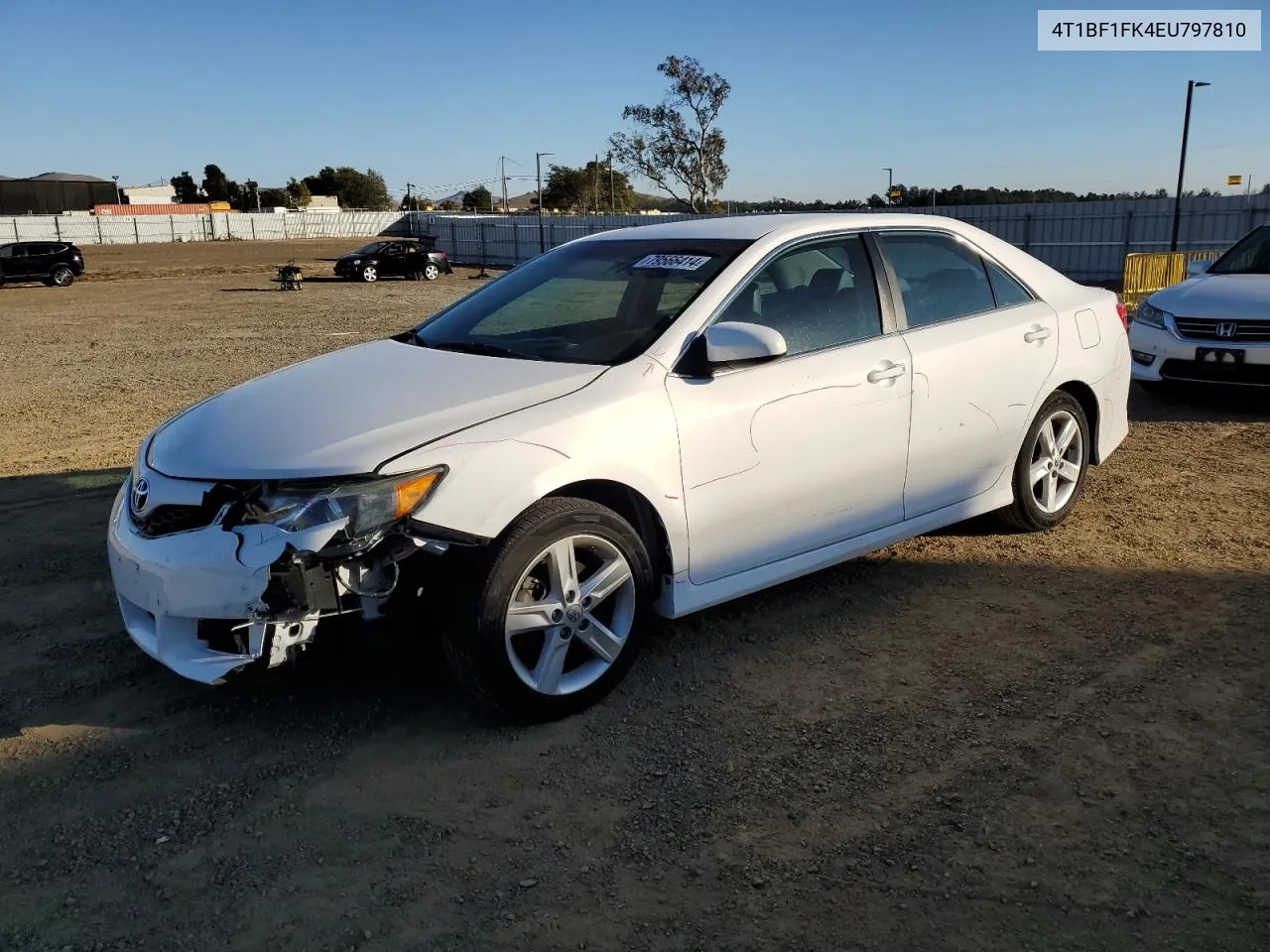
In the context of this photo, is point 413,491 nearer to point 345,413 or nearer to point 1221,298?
point 345,413

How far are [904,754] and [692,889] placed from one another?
37.7 inches

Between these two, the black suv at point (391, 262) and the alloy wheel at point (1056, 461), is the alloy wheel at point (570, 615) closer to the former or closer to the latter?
the alloy wheel at point (1056, 461)

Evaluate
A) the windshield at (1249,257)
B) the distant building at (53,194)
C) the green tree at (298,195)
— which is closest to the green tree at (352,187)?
the green tree at (298,195)

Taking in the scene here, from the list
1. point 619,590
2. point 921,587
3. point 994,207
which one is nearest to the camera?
point 619,590

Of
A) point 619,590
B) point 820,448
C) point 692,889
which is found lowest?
point 692,889

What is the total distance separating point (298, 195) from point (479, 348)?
120744mm

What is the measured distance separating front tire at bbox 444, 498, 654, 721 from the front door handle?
4.30 feet

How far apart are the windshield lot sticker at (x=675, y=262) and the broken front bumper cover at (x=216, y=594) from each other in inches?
72.5

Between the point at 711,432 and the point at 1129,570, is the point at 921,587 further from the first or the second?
the point at 711,432

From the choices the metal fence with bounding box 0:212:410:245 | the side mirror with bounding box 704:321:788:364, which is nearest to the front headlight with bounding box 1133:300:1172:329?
the side mirror with bounding box 704:321:788:364

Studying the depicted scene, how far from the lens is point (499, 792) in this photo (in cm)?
314

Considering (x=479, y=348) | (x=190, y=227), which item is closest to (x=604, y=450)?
(x=479, y=348)

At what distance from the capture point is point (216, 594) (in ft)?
10.2

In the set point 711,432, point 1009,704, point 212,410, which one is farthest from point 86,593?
point 1009,704
